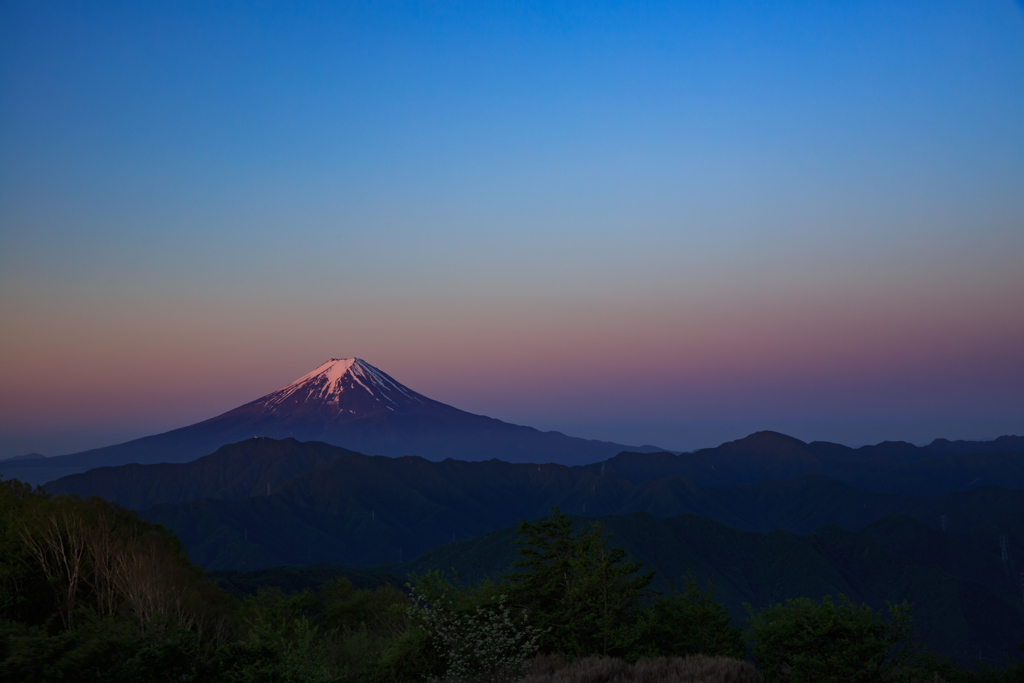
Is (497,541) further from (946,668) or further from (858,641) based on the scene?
(858,641)

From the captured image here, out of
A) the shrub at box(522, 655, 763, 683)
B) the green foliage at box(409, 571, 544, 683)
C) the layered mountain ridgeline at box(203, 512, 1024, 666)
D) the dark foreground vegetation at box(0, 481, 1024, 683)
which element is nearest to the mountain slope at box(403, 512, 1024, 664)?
the layered mountain ridgeline at box(203, 512, 1024, 666)

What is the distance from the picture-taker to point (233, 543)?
631 feet

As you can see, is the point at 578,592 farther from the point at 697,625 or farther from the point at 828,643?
the point at 697,625

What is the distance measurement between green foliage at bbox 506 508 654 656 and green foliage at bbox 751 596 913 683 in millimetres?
3956

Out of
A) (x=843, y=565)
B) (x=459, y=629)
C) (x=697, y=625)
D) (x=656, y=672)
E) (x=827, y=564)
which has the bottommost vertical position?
(x=843, y=565)

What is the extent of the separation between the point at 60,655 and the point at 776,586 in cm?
16044

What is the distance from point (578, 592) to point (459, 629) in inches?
150

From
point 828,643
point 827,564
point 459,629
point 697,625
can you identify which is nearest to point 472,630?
point 459,629

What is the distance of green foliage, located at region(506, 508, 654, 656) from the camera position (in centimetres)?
1820

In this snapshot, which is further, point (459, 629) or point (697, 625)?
point (697, 625)

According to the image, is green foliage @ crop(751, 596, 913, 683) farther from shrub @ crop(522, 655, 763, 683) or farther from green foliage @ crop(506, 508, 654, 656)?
green foliage @ crop(506, 508, 654, 656)

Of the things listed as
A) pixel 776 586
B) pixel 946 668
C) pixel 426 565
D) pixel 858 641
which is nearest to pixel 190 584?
pixel 858 641

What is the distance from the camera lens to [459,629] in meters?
16.4

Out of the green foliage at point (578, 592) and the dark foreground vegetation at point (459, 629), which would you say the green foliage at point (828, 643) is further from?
the green foliage at point (578, 592)
